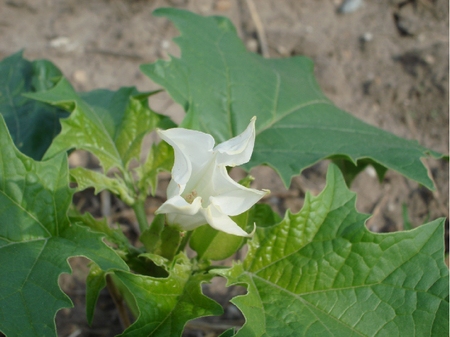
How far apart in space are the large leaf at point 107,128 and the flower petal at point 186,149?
1.79ft

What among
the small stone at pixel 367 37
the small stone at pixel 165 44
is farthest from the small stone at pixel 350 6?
the small stone at pixel 165 44

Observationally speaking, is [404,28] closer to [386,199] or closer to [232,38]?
[386,199]

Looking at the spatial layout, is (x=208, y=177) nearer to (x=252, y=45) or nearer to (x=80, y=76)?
(x=80, y=76)

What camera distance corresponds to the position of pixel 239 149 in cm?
108

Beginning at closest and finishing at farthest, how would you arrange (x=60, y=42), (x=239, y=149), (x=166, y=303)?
(x=239, y=149)
(x=166, y=303)
(x=60, y=42)

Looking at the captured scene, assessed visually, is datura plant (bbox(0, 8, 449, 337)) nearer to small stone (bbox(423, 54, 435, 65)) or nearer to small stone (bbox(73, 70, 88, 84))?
small stone (bbox(73, 70, 88, 84))

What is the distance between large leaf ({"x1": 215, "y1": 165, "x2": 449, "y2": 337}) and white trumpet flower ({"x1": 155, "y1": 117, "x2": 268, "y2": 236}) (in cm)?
28

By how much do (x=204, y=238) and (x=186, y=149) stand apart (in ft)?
1.29

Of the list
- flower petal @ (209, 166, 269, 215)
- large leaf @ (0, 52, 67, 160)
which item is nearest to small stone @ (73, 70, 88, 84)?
large leaf @ (0, 52, 67, 160)

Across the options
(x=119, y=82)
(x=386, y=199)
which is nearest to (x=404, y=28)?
(x=386, y=199)

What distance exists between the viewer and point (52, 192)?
129 cm

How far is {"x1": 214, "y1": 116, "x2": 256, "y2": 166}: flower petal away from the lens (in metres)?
1.08

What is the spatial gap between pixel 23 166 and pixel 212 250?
0.66 metres

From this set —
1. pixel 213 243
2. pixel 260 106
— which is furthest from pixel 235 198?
pixel 260 106
